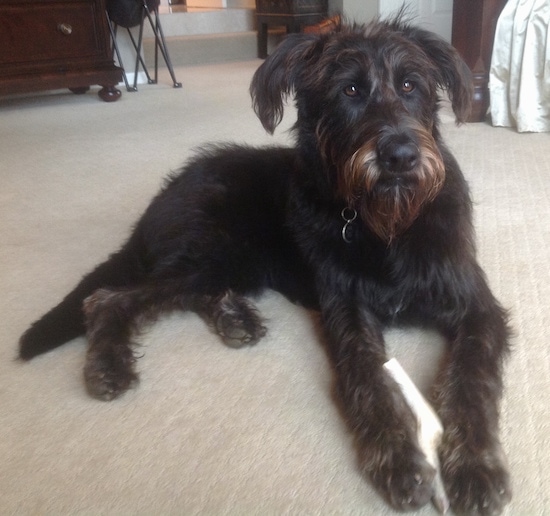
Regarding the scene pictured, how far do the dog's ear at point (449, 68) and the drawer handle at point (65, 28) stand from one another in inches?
155

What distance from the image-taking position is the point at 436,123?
160 cm

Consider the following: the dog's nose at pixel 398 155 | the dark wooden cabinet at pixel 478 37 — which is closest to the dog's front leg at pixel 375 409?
the dog's nose at pixel 398 155

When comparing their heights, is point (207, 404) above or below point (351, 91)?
below

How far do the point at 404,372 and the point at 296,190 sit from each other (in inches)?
24.2

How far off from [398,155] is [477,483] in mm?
679

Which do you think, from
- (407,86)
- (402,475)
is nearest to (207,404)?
(402,475)

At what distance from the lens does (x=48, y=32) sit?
477 centimetres

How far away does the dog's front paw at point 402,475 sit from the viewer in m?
1.07

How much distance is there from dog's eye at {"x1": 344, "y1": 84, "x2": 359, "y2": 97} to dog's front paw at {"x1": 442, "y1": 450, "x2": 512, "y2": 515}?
34.2 inches

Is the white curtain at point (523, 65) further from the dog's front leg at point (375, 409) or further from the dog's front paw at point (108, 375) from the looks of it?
the dog's front paw at point (108, 375)

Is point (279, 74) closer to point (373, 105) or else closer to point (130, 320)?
point (373, 105)

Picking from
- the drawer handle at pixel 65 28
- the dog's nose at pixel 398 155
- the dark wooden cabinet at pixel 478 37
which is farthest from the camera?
the drawer handle at pixel 65 28

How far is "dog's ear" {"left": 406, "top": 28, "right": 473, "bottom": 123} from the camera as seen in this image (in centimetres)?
163

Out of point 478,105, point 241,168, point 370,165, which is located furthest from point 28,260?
point 478,105
